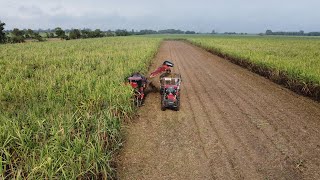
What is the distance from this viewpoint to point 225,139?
688 centimetres

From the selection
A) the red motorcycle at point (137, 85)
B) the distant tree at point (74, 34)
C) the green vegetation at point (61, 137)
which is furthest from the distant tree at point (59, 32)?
the green vegetation at point (61, 137)

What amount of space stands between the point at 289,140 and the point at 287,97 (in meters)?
4.83

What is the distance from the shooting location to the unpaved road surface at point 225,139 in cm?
549

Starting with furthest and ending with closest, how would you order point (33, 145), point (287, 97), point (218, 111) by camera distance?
point (287, 97) → point (218, 111) → point (33, 145)

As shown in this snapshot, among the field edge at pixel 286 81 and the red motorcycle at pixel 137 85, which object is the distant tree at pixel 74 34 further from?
the red motorcycle at pixel 137 85

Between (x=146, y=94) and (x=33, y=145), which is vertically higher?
(x=33, y=145)

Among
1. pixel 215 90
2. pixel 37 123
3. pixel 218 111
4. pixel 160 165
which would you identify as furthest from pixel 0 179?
pixel 215 90

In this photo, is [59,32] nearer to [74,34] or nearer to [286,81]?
[74,34]

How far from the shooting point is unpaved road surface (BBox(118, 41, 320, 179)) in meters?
5.49

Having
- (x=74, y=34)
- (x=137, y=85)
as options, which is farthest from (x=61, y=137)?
(x=74, y=34)

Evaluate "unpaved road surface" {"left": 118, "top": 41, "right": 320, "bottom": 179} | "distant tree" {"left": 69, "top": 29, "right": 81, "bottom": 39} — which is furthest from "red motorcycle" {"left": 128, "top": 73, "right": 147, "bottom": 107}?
"distant tree" {"left": 69, "top": 29, "right": 81, "bottom": 39}

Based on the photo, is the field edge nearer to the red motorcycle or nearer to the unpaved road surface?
the unpaved road surface

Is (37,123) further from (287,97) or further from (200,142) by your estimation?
(287,97)

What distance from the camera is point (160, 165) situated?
569cm
